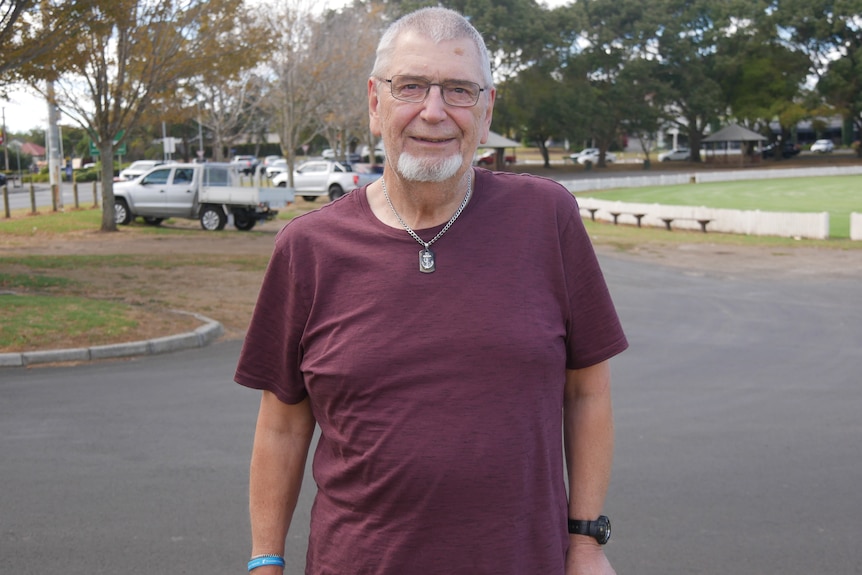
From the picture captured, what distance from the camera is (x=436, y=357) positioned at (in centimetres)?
229

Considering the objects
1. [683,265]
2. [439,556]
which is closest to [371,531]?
[439,556]

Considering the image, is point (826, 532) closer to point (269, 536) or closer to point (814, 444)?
point (814, 444)

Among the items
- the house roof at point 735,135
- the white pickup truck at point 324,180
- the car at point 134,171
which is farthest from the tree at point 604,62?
the white pickup truck at point 324,180

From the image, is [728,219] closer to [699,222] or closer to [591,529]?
[699,222]

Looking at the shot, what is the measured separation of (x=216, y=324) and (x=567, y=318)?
1028 cm

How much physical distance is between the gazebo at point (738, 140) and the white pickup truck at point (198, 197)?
55193mm

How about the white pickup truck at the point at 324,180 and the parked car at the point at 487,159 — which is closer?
the white pickup truck at the point at 324,180

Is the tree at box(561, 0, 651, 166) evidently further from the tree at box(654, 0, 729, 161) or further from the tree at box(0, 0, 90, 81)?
the tree at box(0, 0, 90, 81)

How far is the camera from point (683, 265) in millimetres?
20203

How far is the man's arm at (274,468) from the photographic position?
2.59m

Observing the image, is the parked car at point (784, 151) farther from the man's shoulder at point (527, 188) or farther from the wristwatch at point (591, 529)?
the wristwatch at point (591, 529)

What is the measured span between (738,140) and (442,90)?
263 ft

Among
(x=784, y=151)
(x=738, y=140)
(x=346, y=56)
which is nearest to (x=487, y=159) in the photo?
(x=738, y=140)

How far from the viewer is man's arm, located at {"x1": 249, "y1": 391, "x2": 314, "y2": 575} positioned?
259 cm
